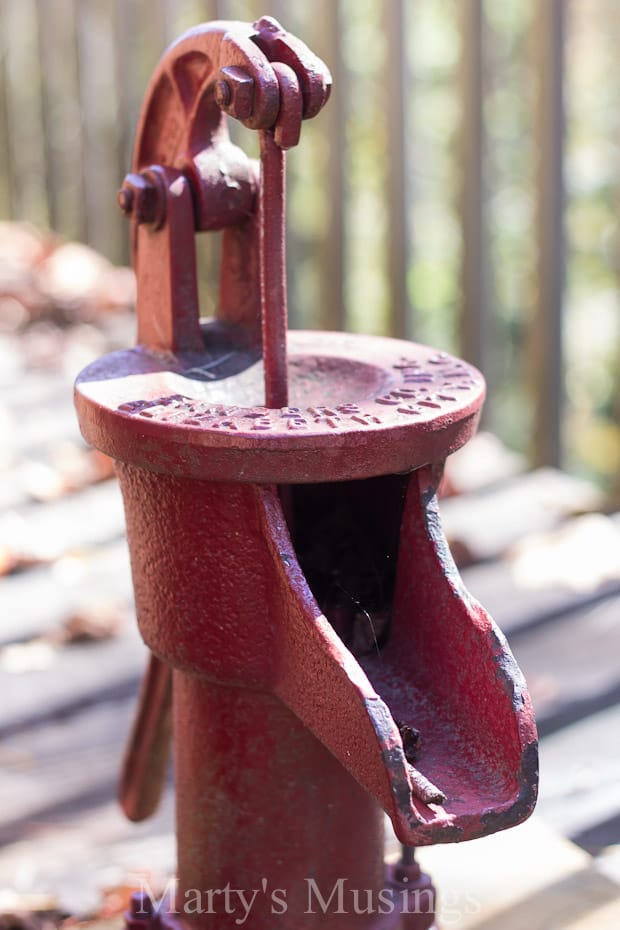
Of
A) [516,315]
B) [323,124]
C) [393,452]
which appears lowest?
[516,315]

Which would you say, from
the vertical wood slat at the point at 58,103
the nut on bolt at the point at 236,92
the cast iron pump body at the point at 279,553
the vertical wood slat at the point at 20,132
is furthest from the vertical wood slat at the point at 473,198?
the vertical wood slat at the point at 20,132

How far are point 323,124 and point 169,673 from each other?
2.29 m

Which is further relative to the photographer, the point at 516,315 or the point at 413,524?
the point at 516,315

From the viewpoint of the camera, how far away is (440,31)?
5.86 m

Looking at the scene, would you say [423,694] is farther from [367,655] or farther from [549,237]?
[549,237]

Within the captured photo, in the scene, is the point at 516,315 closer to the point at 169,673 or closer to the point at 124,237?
the point at 124,237

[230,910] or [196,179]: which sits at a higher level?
[196,179]

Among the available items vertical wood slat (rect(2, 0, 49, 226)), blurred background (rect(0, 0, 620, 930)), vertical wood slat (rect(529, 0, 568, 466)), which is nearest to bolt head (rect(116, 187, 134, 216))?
blurred background (rect(0, 0, 620, 930))

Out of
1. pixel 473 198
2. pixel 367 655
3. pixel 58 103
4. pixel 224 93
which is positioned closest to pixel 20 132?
pixel 58 103

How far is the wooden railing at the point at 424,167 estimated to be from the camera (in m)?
2.94

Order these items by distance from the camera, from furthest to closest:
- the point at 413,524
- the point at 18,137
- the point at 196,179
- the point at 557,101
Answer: the point at 18,137, the point at 557,101, the point at 196,179, the point at 413,524

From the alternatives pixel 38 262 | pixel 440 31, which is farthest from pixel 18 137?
pixel 440 31

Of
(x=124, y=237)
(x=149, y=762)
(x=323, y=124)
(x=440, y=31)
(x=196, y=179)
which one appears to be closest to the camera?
(x=196, y=179)

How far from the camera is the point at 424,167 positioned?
5.84 m
